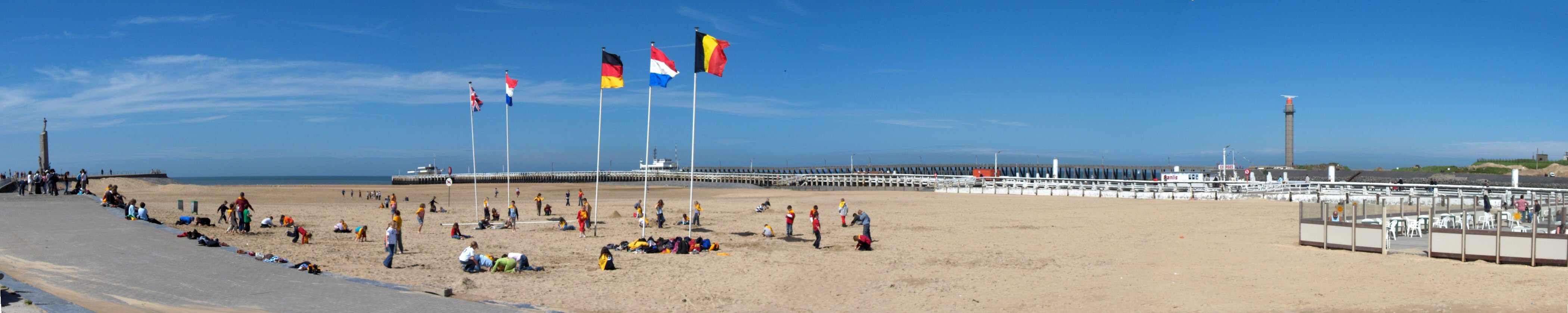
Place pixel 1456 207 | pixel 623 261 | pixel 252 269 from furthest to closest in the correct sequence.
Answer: pixel 1456 207 < pixel 623 261 < pixel 252 269

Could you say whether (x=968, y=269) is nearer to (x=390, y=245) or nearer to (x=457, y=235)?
(x=390, y=245)

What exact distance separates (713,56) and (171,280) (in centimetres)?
1107

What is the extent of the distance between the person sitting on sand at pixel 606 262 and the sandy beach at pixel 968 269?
122mm

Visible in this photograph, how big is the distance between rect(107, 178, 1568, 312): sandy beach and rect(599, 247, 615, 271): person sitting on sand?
0.12m

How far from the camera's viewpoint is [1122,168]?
92.2m

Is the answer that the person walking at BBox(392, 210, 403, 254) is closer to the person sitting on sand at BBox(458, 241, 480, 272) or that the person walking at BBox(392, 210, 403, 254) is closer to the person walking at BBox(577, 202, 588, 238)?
the person sitting on sand at BBox(458, 241, 480, 272)

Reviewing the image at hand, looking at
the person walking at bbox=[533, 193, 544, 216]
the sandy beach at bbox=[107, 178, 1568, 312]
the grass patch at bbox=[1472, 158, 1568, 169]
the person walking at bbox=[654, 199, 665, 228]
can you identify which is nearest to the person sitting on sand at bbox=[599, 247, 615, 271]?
the sandy beach at bbox=[107, 178, 1568, 312]

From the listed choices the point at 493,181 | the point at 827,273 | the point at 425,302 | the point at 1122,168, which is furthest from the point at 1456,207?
the point at 493,181

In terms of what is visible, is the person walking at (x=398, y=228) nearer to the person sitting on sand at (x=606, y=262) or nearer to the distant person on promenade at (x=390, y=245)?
the distant person on promenade at (x=390, y=245)

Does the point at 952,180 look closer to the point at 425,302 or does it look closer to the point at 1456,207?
the point at 1456,207

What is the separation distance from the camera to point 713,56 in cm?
1938

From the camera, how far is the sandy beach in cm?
1163

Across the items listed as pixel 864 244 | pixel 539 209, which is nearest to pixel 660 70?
pixel 864 244

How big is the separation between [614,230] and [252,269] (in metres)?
10.7
